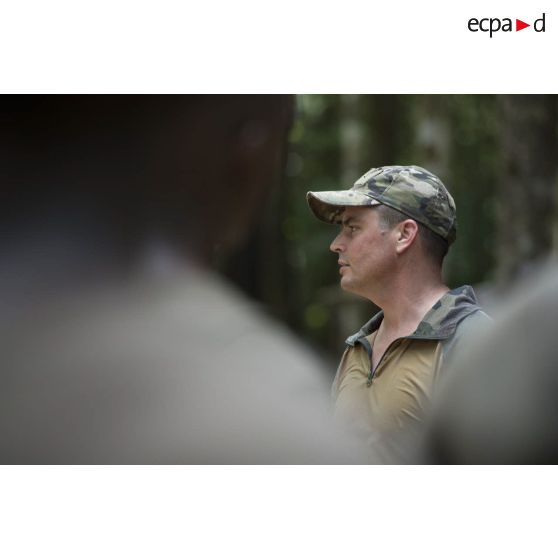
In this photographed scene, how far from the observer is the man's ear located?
6.64 feet

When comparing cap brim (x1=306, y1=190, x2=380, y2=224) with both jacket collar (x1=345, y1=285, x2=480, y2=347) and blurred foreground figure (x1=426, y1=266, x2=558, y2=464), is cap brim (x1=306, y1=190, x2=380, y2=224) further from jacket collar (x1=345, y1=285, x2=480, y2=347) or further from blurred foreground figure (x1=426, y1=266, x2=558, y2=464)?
blurred foreground figure (x1=426, y1=266, x2=558, y2=464)

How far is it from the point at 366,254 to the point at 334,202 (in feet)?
0.49

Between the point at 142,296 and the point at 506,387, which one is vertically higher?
the point at 142,296

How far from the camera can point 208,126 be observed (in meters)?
1.08

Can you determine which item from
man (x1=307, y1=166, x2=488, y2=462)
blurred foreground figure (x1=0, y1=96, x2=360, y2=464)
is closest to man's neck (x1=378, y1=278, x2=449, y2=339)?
man (x1=307, y1=166, x2=488, y2=462)

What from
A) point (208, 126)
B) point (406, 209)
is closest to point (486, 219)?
point (406, 209)

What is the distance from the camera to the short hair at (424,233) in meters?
2.03

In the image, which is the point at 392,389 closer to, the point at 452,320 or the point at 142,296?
the point at 452,320

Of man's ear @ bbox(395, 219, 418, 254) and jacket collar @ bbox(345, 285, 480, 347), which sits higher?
man's ear @ bbox(395, 219, 418, 254)

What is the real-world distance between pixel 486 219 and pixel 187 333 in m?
4.17

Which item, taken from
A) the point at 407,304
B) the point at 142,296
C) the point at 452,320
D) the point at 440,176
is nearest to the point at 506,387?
the point at 142,296

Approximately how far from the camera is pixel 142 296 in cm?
96

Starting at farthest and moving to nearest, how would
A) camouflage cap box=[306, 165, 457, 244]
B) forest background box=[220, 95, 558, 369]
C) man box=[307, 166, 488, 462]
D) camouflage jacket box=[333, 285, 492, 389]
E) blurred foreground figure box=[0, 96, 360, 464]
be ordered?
1. forest background box=[220, 95, 558, 369]
2. camouflage cap box=[306, 165, 457, 244]
3. man box=[307, 166, 488, 462]
4. camouflage jacket box=[333, 285, 492, 389]
5. blurred foreground figure box=[0, 96, 360, 464]

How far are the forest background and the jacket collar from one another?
3.32ft
